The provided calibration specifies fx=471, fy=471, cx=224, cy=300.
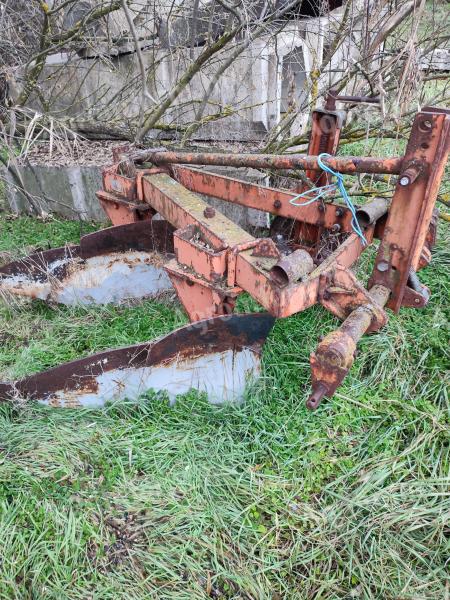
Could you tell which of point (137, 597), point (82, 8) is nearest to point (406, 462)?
point (137, 597)

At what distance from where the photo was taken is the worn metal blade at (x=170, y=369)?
2496 mm

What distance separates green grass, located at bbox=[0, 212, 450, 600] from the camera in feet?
6.61

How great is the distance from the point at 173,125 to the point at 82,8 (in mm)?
1712

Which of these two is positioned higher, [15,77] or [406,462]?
[15,77]

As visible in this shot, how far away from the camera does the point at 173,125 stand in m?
5.21

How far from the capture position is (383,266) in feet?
7.22

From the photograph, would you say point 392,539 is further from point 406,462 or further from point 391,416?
point 391,416

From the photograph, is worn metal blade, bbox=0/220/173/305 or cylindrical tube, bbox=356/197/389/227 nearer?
cylindrical tube, bbox=356/197/389/227

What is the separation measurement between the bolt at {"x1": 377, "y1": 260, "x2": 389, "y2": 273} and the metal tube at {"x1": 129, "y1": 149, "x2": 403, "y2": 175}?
1.33 feet

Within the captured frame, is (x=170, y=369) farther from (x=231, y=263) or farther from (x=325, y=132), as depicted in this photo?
(x=325, y=132)

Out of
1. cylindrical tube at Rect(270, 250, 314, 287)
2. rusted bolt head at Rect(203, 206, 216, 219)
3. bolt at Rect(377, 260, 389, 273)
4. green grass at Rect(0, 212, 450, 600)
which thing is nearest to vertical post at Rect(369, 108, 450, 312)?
bolt at Rect(377, 260, 389, 273)

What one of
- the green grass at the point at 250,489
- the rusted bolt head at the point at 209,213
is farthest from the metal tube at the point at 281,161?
the green grass at the point at 250,489

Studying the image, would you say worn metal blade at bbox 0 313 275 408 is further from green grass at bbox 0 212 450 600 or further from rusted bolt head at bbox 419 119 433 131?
rusted bolt head at bbox 419 119 433 131

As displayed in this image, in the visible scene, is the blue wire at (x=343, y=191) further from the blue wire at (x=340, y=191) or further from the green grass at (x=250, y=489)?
the green grass at (x=250, y=489)
